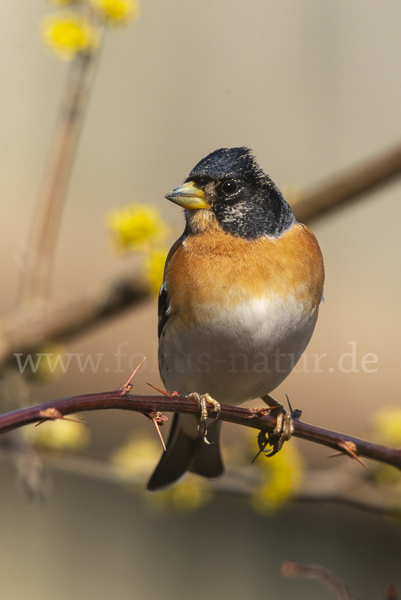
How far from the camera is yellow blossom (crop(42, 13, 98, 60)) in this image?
2.39 metres

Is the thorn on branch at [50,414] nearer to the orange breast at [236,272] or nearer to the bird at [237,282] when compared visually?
the bird at [237,282]

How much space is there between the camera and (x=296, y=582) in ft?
15.0

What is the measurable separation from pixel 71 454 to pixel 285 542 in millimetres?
2728

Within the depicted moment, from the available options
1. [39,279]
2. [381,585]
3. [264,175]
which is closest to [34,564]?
[381,585]

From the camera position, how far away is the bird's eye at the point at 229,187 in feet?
7.23

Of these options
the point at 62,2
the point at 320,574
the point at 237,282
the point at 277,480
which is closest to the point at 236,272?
the point at 237,282

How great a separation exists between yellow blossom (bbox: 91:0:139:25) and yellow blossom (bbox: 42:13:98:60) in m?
0.08

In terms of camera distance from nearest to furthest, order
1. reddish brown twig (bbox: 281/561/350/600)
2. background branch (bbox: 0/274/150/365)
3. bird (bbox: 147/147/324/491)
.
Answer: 1. reddish brown twig (bbox: 281/561/350/600)
2. bird (bbox: 147/147/324/491)
3. background branch (bbox: 0/274/150/365)

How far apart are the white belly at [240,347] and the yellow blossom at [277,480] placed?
0.83 ft

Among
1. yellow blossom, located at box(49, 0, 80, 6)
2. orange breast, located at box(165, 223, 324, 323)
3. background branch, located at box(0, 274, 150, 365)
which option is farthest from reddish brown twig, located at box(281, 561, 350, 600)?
yellow blossom, located at box(49, 0, 80, 6)

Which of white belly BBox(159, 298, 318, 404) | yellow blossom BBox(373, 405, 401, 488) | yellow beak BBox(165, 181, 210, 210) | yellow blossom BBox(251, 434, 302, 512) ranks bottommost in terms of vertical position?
yellow blossom BBox(251, 434, 302, 512)

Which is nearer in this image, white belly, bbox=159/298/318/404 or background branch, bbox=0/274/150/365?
white belly, bbox=159/298/318/404

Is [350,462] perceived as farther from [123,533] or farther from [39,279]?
[123,533]

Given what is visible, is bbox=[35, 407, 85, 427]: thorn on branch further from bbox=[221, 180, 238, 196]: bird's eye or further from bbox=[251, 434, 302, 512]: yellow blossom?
bbox=[251, 434, 302, 512]: yellow blossom
